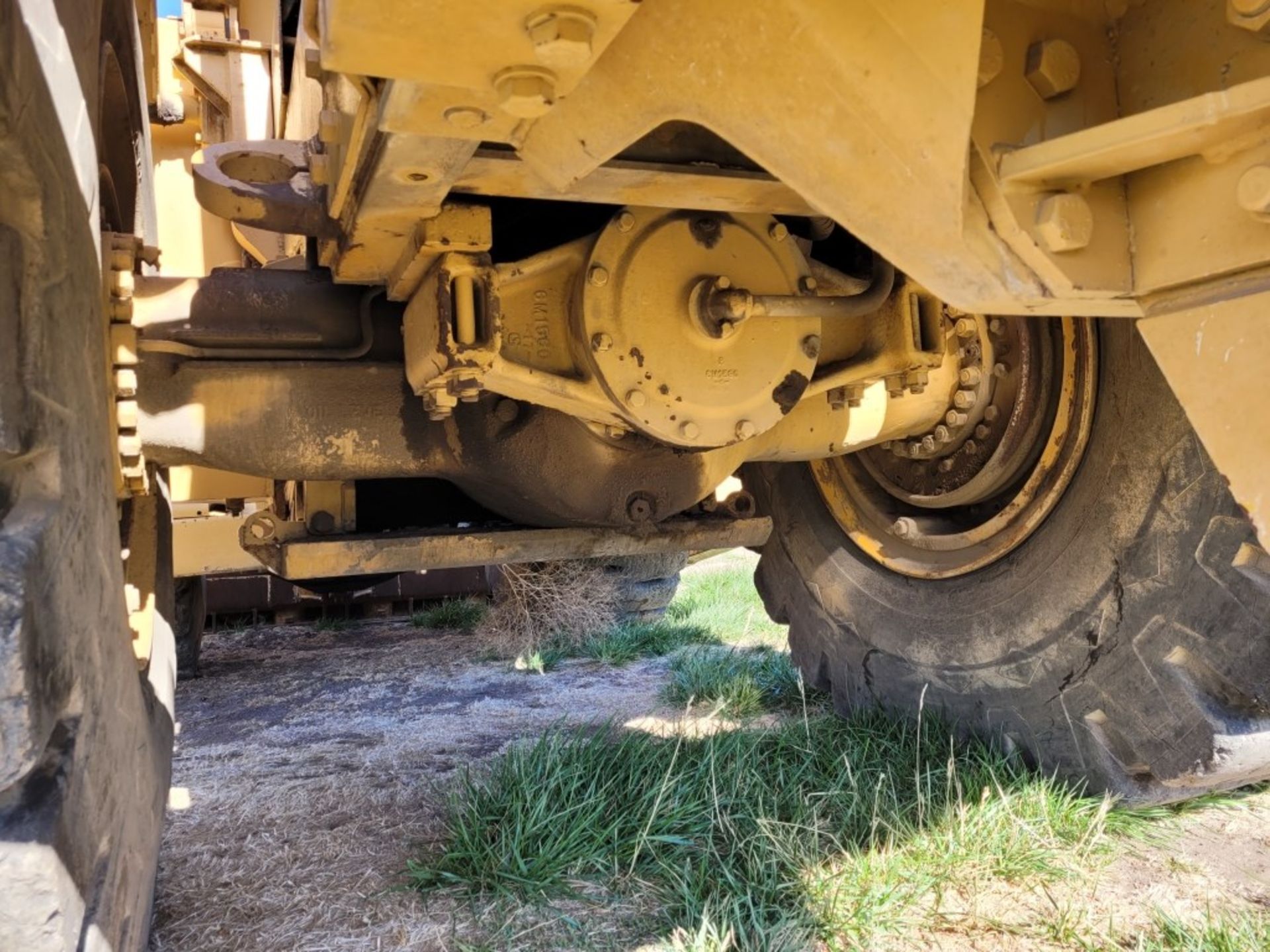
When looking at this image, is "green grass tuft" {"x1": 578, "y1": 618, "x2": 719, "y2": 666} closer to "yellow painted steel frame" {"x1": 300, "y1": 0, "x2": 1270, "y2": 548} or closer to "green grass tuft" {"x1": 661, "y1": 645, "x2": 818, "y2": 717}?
"green grass tuft" {"x1": 661, "y1": 645, "x2": 818, "y2": 717}

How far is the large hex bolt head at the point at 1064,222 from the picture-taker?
2.79 ft

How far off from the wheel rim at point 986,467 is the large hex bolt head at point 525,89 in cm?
133

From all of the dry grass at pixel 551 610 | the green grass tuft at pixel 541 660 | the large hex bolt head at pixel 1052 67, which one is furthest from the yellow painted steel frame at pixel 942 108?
the dry grass at pixel 551 610

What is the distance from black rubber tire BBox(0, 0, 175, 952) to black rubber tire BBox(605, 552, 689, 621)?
3754 millimetres

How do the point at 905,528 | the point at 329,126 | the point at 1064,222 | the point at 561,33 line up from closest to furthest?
the point at 561,33
the point at 1064,222
the point at 329,126
the point at 905,528

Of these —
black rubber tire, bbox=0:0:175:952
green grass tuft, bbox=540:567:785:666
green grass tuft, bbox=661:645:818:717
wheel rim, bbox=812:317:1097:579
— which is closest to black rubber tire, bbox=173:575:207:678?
green grass tuft, bbox=540:567:785:666

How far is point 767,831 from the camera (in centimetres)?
178

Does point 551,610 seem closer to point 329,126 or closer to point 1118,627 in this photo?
point 1118,627

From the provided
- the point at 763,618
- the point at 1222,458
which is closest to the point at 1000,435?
the point at 1222,458

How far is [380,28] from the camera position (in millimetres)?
741

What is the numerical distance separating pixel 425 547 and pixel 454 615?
11.4 ft

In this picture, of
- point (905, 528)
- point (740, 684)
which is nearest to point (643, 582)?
point (740, 684)

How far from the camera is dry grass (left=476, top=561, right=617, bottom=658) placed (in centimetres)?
453

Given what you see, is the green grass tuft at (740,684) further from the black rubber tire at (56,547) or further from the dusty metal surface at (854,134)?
the black rubber tire at (56,547)
